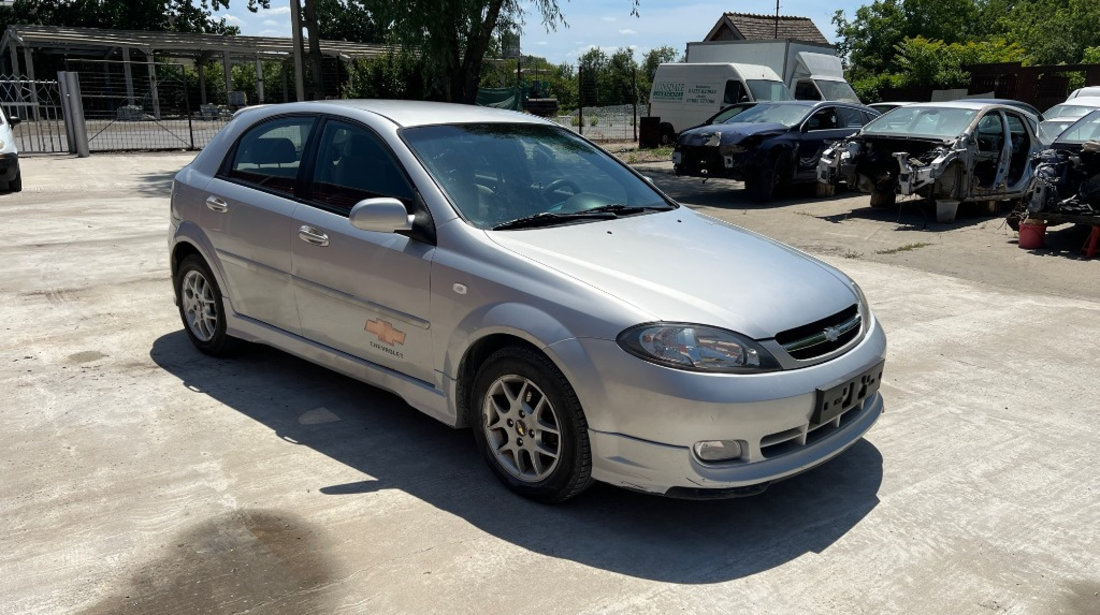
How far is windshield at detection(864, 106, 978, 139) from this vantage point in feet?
40.1

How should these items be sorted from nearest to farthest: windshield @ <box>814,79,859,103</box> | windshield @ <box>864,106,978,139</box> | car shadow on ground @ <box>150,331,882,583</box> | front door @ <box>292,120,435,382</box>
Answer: car shadow on ground @ <box>150,331,882,583</box>, front door @ <box>292,120,435,382</box>, windshield @ <box>864,106,978,139</box>, windshield @ <box>814,79,859,103</box>

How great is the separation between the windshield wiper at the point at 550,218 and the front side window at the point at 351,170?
0.55 m

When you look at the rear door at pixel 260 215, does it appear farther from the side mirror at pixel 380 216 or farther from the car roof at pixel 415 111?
the side mirror at pixel 380 216

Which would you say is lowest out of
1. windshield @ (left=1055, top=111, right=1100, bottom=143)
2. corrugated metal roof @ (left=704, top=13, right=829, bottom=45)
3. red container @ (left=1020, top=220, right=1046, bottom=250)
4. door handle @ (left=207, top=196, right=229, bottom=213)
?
red container @ (left=1020, top=220, right=1046, bottom=250)

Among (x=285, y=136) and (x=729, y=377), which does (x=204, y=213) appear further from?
(x=729, y=377)

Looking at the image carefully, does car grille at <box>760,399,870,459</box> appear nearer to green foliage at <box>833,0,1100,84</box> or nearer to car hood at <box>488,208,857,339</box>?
car hood at <box>488,208,857,339</box>

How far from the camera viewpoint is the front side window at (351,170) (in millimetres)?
4406

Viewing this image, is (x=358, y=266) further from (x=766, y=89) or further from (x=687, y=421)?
(x=766, y=89)

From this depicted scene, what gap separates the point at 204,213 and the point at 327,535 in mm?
2665

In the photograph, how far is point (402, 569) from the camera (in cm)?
331

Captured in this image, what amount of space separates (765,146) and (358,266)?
36.3 ft

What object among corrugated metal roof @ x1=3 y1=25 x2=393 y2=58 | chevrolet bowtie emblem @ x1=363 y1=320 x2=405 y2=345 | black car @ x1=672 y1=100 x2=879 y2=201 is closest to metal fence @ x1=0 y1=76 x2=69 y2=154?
corrugated metal roof @ x1=3 y1=25 x2=393 y2=58

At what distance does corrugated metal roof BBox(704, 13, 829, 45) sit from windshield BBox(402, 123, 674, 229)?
40.5m

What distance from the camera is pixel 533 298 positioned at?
3.63 m
